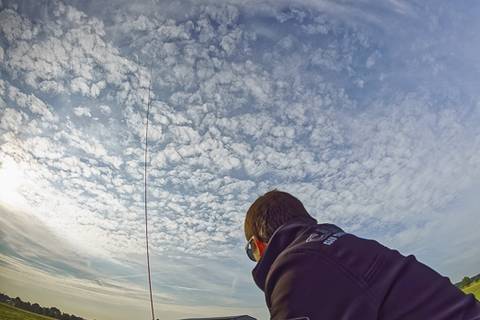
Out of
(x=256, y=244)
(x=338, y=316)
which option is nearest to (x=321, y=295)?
(x=338, y=316)

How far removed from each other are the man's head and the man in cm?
51

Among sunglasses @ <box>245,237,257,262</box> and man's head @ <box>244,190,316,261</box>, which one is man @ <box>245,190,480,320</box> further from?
sunglasses @ <box>245,237,257,262</box>

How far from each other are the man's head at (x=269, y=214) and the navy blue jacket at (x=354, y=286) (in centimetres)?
60

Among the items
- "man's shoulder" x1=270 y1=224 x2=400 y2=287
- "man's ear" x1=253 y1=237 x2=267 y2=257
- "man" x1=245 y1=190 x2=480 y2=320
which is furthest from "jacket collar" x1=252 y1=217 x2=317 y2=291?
"man's ear" x1=253 y1=237 x2=267 y2=257

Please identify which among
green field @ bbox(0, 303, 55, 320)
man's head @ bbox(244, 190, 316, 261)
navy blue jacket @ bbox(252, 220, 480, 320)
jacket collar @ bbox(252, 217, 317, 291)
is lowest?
green field @ bbox(0, 303, 55, 320)

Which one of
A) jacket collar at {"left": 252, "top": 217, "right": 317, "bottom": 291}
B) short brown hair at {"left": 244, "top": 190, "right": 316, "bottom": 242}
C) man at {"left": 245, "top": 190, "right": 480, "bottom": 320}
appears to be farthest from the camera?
short brown hair at {"left": 244, "top": 190, "right": 316, "bottom": 242}

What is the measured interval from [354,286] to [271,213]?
1152 millimetres

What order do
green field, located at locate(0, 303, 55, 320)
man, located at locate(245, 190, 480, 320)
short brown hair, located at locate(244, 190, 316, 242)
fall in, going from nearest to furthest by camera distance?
man, located at locate(245, 190, 480, 320), short brown hair, located at locate(244, 190, 316, 242), green field, located at locate(0, 303, 55, 320)

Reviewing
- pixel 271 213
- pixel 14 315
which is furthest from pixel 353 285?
pixel 14 315

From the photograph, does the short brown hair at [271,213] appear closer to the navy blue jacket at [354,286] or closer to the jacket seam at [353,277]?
the navy blue jacket at [354,286]

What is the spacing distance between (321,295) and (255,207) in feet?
4.59

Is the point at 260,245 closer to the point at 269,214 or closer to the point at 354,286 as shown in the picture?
the point at 269,214

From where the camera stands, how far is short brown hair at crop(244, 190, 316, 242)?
9.71 feet

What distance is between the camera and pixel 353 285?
1989 mm
